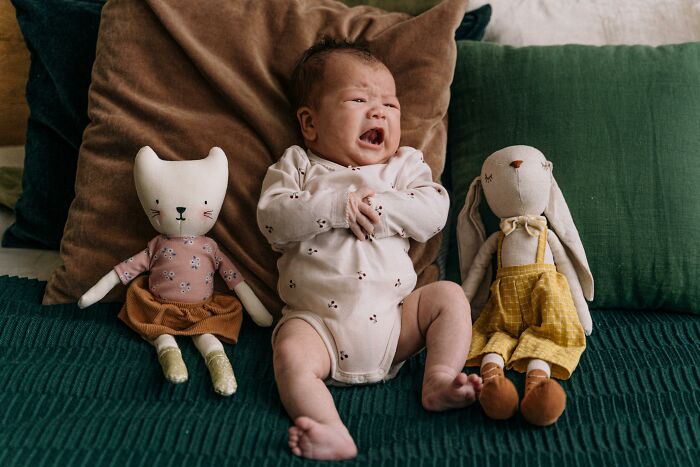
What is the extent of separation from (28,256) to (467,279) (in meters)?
0.97

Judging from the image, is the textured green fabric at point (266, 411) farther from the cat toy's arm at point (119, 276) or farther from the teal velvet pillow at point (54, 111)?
the teal velvet pillow at point (54, 111)

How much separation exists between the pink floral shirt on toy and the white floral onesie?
0.14 m

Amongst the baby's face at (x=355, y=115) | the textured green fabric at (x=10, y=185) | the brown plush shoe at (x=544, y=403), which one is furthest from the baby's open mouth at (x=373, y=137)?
the textured green fabric at (x=10, y=185)

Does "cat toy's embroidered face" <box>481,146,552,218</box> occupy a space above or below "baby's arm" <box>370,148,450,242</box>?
above

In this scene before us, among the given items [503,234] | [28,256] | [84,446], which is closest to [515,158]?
[503,234]

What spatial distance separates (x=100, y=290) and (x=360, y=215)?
0.52 metres

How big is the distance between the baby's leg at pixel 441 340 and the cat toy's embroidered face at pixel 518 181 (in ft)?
0.62

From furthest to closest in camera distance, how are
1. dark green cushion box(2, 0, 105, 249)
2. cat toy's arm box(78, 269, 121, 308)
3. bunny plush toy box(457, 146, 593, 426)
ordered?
dark green cushion box(2, 0, 105, 249)
cat toy's arm box(78, 269, 121, 308)
bunny plush toy box(457, 146, 593, 426)

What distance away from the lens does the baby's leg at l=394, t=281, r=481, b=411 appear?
111 centimetres

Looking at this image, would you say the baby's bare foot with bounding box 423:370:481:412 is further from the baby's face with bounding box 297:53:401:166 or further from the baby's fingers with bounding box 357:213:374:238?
the baby's face with bounding box 297:53:401:166

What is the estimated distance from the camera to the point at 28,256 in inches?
62.6

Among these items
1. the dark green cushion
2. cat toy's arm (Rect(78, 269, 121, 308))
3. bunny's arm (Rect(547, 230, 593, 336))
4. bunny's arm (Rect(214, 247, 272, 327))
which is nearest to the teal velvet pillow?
the dark green cushion

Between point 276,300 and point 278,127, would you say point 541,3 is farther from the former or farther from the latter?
point 276,300

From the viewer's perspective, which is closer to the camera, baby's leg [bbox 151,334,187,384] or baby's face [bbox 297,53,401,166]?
baby's leg [bbox 151,334,187,384]
